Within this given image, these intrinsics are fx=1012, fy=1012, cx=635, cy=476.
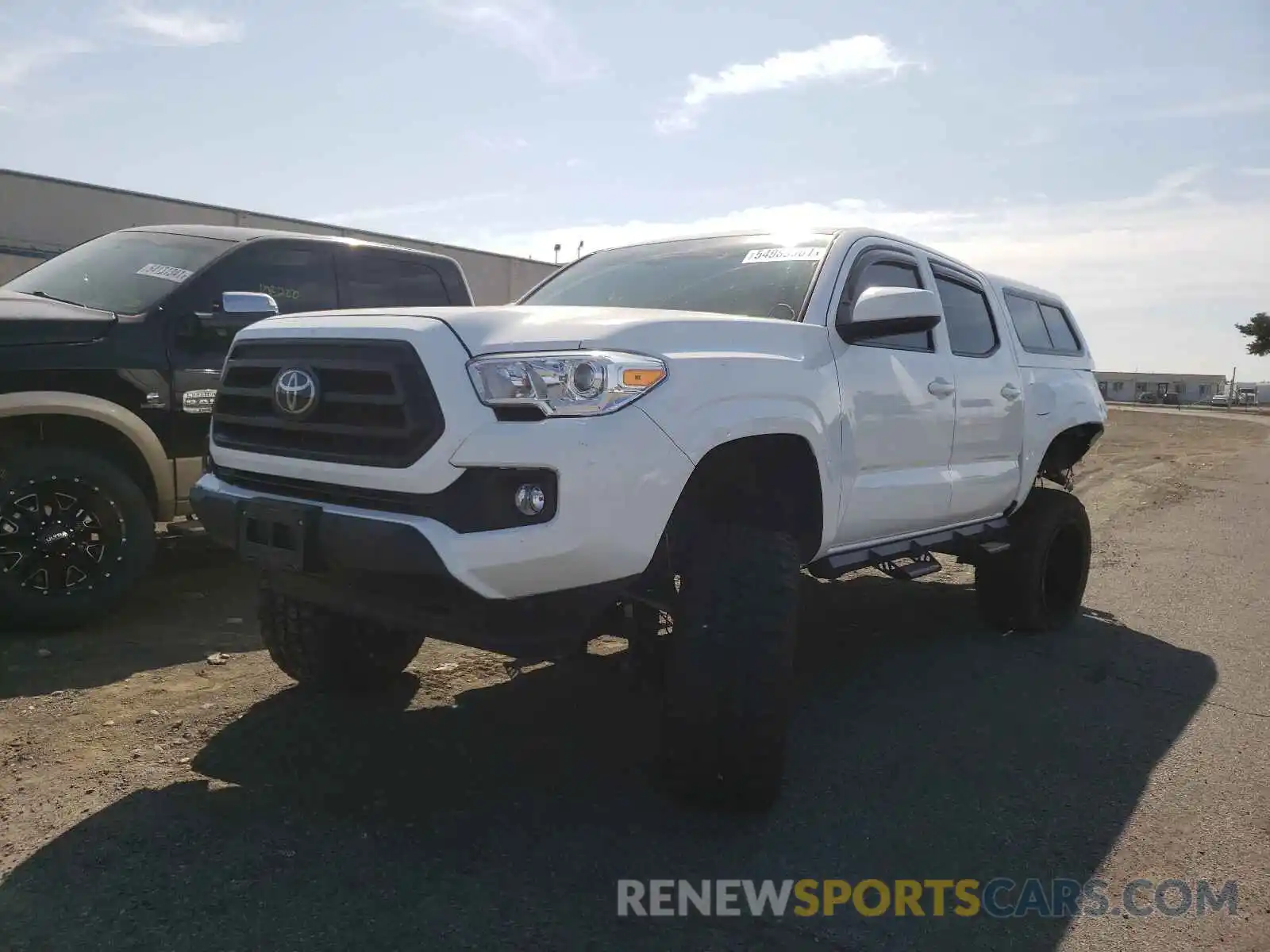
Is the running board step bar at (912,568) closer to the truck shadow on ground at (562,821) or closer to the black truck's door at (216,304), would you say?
the truck shadow on ground at (562,821)

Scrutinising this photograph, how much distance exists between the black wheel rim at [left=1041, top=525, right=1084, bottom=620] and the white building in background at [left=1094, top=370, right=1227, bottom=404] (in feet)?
353

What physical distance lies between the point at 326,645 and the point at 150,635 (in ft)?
4.82

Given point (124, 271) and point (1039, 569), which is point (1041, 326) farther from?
point (124, 271)

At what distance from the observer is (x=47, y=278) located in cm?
554

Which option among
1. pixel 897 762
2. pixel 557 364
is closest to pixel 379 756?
pixel 557 364

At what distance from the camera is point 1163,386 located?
115125 mm

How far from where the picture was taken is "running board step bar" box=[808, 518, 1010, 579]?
3916 mm

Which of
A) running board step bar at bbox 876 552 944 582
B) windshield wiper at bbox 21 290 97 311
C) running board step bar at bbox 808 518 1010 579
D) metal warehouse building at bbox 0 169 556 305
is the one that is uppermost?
metal warehouse building at bbox 0 169 556 305

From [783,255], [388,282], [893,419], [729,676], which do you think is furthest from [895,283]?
[388,282]

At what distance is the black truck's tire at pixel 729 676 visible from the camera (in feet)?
9.67

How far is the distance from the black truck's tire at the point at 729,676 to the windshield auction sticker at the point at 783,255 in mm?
1506

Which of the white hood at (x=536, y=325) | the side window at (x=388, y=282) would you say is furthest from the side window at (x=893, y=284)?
the side window at (x=388, y=282)

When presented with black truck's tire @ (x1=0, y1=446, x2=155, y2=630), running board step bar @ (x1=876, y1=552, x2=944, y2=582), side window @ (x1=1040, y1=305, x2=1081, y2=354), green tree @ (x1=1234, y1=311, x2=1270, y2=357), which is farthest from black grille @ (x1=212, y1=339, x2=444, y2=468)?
green tree @ (x1=1234, y1=311, x2=1270, y2=357)

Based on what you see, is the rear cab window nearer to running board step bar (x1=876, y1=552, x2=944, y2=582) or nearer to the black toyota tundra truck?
running board step bar (x1=876, y1=552, x2=944, y2=582)
